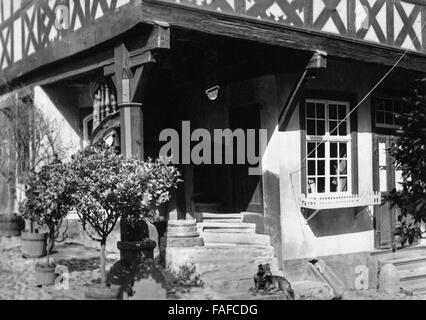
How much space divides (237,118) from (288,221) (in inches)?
83.0

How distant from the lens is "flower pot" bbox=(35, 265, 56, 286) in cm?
830

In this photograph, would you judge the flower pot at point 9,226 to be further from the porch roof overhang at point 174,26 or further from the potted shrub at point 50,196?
the potted shrub at point 50,196

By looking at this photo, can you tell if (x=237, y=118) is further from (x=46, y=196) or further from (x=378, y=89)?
(x=46, y=196)

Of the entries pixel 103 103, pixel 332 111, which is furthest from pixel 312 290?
pixel 103 103

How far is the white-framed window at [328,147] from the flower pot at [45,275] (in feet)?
14.5

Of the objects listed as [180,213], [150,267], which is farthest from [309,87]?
[150,267]

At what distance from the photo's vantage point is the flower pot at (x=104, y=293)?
6848 millimetres

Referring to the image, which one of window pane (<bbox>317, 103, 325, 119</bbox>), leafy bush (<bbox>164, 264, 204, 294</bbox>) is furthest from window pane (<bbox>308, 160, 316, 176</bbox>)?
leafy bush (<bbox>164, 264, 204, 294</bbox>)

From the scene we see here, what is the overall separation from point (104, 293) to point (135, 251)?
1.00m

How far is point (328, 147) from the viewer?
34.4 feet

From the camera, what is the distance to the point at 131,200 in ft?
22.6

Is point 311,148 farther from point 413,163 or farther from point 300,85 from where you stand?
point 413,163

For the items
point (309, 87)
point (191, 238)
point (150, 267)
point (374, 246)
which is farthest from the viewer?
point (374, 246)

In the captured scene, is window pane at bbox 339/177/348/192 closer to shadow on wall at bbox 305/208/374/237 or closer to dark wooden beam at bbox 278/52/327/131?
shadow on wall at bbox 305/208/374/237
